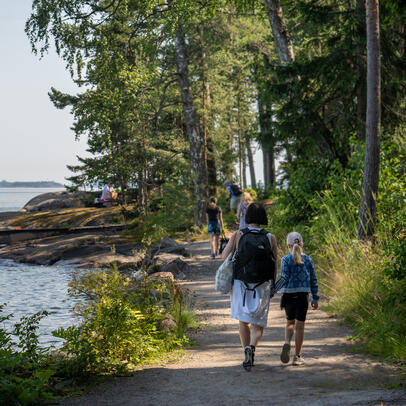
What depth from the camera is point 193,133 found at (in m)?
23.0

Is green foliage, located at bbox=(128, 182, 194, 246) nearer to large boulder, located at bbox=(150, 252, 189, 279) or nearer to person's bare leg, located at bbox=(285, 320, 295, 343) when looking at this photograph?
large boulder, located at bbox=(150, 252, 189, 279)

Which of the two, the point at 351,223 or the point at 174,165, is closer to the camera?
the point at 351,223

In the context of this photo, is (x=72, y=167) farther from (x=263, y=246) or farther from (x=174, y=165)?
(x=263, y=246)

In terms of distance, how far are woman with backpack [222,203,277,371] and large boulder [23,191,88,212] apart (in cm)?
3711

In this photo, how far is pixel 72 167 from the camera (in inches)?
1304

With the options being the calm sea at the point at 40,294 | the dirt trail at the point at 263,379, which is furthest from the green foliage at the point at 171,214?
the dirt trail at the point at 263,379

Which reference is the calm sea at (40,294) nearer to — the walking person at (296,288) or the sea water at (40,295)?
the sea water at (40,295)

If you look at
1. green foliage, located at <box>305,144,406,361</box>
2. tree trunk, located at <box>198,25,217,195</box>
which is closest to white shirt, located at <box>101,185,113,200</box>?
tree trunk, located at <box>198,25,217,195</box>

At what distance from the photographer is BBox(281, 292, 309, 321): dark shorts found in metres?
6.01

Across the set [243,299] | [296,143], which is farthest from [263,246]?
[296,143]

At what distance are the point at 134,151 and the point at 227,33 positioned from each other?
21.6 ft

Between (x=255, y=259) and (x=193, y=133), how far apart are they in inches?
688

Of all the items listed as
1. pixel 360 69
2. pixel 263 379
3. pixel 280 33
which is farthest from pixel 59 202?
pixel 263 379

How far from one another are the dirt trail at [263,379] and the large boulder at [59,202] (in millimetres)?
36208
